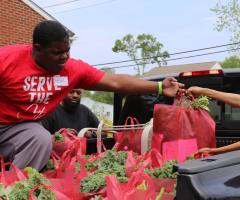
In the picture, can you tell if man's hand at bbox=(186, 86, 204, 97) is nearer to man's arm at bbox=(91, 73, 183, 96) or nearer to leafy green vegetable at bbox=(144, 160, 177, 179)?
man's arm at bbox=(91, 73, 183, 96)

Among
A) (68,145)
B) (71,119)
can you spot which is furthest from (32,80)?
(71,119)

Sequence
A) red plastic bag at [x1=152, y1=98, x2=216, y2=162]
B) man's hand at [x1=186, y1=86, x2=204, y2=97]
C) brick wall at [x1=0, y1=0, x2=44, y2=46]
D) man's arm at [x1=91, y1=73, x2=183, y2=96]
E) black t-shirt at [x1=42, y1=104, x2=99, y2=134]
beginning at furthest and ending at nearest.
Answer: brick wall at [x1=0, y1=0, x2=44, y2=46] → black t-shirt at [x1=42, y1=104, x2=99, y2=134] → man's arm at [x1=91, y1=73, x2=183, y2=96] → man's hand at [x1=186, y1=86, x2=204, y2=97] → red plastic bag at [x1=152, y1=98, x2=216, y2=162]

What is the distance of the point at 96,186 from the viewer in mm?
1987

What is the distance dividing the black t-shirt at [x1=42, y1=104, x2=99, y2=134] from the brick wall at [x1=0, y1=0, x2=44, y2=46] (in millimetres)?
12365

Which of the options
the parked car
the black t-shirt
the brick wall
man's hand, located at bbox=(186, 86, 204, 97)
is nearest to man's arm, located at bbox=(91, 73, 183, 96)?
man's hand, located at bbox=(186, 86, 204, 97)

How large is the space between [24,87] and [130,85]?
777mm

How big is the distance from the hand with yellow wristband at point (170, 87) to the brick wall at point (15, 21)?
1484 cm

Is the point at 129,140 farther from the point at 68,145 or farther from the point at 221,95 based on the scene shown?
the point at 221,95

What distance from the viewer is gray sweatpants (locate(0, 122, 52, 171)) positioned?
250cm

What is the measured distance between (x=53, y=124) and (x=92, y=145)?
5.38 feet

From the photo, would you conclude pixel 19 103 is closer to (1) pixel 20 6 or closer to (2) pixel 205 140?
(2) pixel 205 140

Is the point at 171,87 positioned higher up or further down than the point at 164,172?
higher up

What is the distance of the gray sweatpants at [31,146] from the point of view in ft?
8.20

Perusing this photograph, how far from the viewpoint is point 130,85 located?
3227 mm
